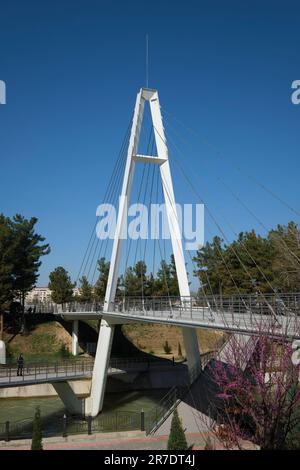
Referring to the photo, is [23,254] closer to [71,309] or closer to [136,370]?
[71,309]

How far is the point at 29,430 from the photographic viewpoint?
21.0 metres

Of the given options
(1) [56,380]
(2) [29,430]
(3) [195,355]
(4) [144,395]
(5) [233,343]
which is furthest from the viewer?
(4) [144,395]

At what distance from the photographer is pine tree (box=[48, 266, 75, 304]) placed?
4806 centimetres

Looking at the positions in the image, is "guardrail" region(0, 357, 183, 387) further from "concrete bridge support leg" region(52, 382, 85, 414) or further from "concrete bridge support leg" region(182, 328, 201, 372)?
"concrete bridge support leg" region(182, 328, 201, 372)

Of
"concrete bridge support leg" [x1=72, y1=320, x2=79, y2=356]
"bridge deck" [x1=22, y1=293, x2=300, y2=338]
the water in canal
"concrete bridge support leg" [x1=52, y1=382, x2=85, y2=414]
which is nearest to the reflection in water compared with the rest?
the water in canal

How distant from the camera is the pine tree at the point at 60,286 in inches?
1892

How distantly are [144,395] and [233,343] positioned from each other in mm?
22630

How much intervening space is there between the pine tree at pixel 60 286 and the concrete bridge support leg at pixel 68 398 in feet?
75.5

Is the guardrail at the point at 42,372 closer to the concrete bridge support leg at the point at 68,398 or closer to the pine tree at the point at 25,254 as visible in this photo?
the concrete bridge support leg at the point at 68,398

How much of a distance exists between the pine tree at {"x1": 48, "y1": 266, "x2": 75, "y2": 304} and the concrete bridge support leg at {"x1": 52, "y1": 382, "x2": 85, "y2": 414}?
23018mm

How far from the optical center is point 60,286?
160ft

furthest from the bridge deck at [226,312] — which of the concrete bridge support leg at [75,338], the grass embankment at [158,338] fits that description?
the grass embankment at [158,338]

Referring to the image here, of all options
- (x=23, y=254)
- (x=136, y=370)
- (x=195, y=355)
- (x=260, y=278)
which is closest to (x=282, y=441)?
(x=195, y=355)

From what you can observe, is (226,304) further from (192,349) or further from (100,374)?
(100,374)
